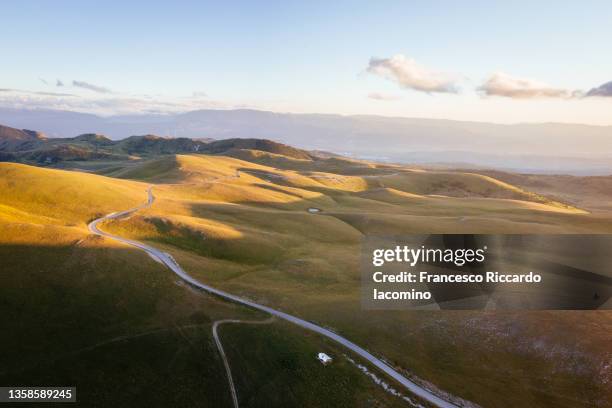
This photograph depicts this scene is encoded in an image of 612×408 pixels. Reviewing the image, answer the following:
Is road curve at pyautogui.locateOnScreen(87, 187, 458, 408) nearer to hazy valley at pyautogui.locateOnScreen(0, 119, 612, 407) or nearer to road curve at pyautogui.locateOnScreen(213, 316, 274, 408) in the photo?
hazy valley at pyautogui.locateOnScreen(0, 119, 612, 407)

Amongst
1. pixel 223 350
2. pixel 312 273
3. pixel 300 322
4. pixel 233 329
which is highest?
pixel 312 273

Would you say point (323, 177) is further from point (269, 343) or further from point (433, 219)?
point (269, 343)

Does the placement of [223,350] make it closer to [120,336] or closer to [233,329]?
[233,329]

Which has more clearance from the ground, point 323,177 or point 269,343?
point 323,177

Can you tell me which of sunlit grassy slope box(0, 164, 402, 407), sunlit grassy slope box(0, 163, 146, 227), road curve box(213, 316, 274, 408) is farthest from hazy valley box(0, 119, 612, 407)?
sunlit grassy slope box(0, 163, 146, 227)

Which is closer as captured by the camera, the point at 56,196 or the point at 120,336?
the point at 120,336

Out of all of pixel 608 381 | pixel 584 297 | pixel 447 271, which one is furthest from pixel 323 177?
pixel 608 381

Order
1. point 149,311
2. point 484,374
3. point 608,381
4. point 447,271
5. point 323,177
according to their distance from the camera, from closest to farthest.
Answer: point 608,381
point 484,374
point 149,311
point 447,271
point 323,177

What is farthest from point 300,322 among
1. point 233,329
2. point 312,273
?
point 312,273
